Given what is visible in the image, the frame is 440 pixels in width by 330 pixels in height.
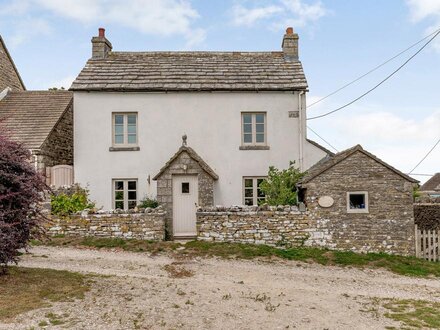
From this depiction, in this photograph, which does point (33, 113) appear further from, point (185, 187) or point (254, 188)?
point (254, 188)

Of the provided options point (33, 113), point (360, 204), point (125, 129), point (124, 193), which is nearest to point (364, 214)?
point (360, 204)

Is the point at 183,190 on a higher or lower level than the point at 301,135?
lower

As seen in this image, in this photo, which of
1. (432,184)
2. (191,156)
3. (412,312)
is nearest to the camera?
(412,312)

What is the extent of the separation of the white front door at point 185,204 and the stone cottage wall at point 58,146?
741 centimetres

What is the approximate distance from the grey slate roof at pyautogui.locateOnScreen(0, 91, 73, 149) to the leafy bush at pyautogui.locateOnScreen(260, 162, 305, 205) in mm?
11830

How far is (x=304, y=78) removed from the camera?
63.3 feet

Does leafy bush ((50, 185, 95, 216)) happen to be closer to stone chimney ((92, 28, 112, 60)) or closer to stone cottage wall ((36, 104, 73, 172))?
stone cottage wall ((36, 104, 73, 172))

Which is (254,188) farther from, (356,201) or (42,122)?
(42,122)

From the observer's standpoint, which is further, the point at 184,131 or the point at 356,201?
the point at 184,131

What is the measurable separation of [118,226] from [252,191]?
21.9ft

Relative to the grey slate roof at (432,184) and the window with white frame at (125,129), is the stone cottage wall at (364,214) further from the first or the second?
the grey slate roof at (432,184)

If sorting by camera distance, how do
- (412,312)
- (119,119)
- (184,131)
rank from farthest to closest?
(119,119) → (184,131) → (412,312)

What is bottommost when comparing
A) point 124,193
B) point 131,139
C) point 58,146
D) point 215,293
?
point 215,293

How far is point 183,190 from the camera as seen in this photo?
1727cm
